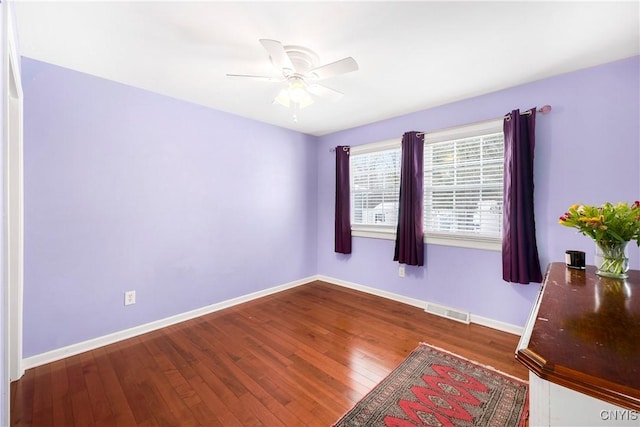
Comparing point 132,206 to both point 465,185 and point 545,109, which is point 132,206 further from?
point 545,109

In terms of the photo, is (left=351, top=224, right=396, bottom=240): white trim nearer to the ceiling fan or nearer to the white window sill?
the white window sill

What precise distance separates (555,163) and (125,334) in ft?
13.7

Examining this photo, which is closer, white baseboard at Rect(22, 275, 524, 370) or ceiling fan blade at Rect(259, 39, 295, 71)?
ceiling fan blade at Rect(259, 39, 295, 71)

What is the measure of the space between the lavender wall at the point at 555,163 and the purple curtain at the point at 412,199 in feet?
0.51

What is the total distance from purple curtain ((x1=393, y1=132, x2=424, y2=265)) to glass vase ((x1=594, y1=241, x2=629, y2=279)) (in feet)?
5.61

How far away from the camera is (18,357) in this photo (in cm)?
187

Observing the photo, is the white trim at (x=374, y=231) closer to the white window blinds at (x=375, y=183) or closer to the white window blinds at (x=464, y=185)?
the white window blinds at (x=375, y=183)

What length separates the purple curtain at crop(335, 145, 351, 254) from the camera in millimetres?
3902

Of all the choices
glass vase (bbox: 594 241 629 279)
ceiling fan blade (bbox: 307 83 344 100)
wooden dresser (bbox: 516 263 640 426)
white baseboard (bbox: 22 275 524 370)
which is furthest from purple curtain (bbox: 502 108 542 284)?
ceiling fan blade (bbox: 307 83 344 100)

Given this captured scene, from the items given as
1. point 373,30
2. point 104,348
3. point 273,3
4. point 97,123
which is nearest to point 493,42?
point 373,30

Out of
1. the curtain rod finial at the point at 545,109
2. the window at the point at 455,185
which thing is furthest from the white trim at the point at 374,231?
the curtain rod finial at the point at 545,109

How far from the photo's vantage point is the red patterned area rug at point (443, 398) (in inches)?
60.1

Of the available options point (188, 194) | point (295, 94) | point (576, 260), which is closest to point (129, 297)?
point (188, 194)

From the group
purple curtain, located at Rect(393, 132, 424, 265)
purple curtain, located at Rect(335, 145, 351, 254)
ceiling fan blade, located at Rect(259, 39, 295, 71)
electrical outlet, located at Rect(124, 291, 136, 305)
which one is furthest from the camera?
purple curtain, located at Rect(335, 145, 351, 254)
